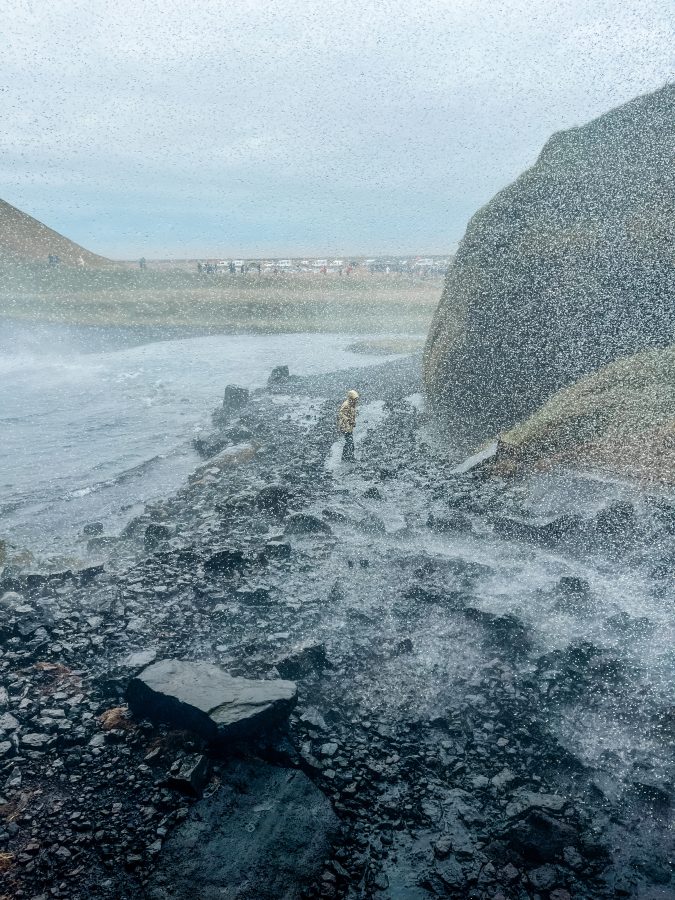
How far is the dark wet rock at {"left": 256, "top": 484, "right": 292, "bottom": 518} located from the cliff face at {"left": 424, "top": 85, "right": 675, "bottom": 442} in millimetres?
6763

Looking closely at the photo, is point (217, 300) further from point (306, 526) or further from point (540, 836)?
point (540, 836)

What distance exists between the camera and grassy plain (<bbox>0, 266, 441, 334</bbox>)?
58.5m

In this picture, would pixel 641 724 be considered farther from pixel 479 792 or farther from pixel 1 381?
pixel 1 381

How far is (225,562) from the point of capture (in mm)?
9594

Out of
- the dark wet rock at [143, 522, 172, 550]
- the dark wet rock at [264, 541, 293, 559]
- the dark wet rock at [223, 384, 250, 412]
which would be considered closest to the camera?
the dark wet rock at [264, 541, 293, 559]

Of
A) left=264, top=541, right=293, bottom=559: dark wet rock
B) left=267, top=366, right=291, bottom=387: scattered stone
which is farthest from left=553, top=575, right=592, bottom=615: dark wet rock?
left=267, top=366, right=291, bottom=387: scattered stone

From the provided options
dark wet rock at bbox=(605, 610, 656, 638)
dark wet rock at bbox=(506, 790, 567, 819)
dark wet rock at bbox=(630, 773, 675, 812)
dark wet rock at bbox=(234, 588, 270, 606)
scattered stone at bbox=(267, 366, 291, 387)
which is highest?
scattered stone at bbox=(267, 366, 291, 387)

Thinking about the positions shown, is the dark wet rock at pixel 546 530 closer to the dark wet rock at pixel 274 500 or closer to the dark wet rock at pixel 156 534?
the dark wet rock at pixel 274 500

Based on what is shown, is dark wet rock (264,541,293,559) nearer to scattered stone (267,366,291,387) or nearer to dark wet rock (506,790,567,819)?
dark wet rock (506,790,567,819)

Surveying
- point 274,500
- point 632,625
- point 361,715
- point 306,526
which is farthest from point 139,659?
point 632,625

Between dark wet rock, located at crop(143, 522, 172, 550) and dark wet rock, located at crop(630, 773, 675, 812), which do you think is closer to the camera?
dark wet rock, located at crop(630, 773, 675, 812)

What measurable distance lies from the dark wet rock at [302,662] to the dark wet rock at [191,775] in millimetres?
1667

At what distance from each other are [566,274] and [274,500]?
1071 centimetres

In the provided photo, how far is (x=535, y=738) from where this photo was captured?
19.6 ft
